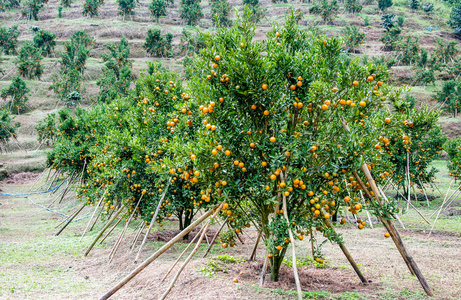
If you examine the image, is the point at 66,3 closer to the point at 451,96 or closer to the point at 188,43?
the point at 188,43

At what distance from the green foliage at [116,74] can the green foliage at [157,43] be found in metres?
3.92

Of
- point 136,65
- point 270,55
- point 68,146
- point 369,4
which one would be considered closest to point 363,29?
point 369,4

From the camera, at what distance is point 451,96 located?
108 feet

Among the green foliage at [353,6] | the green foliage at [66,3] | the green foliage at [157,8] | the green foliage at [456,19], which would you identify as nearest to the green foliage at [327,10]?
the green foliage at [353,6]

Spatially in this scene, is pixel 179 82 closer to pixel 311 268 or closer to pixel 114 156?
pixel 114 156

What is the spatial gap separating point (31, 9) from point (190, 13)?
33.7 meters

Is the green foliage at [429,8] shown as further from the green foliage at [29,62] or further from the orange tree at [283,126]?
the orange tree at [283,126]

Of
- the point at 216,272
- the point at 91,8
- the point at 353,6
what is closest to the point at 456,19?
the point at 353,6

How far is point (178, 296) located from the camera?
4941 mm

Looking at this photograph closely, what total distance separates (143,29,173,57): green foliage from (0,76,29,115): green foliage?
72.5 ft

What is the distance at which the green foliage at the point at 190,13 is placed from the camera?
6328cm

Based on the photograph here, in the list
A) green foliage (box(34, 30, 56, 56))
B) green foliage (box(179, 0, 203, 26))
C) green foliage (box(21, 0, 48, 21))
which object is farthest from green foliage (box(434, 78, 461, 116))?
green foliage (box(21, 0, 48, 21))

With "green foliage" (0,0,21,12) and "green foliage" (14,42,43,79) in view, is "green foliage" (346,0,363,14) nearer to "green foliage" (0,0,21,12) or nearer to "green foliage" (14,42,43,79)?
"green foliage" (14,42,43,79)

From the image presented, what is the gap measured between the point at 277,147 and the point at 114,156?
5.78 meters
